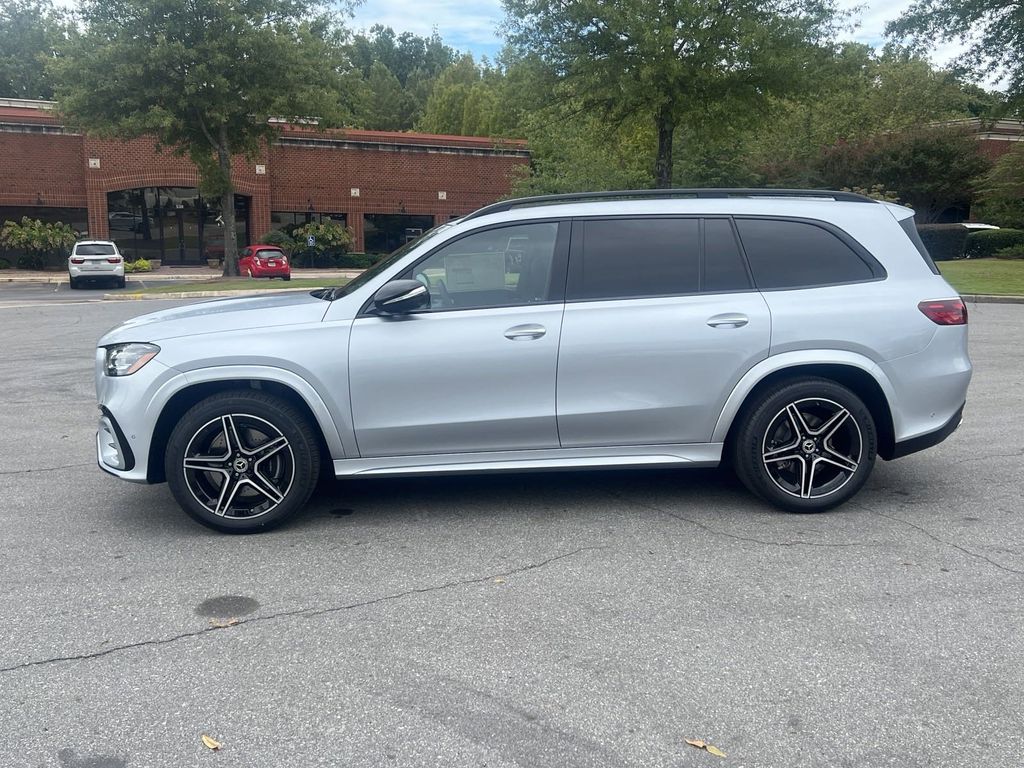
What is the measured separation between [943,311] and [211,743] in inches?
175

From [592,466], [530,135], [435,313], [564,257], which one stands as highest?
[530,135]

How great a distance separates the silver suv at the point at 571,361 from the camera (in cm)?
491

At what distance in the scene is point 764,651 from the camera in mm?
3594

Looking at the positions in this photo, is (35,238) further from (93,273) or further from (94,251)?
(93,273)

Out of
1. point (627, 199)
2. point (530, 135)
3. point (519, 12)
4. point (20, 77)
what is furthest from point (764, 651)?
point (20, 77)

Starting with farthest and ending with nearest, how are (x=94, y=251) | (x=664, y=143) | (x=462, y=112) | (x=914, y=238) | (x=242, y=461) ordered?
(x=462, y=112) → (x=94, y=251) → (x=664, y=143) → (x=914, y=238) → (x=242, y=461)

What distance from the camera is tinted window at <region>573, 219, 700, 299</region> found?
5195mm

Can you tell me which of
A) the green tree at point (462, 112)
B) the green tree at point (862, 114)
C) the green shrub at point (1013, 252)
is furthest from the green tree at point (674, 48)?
the green tree at point (462, 112)

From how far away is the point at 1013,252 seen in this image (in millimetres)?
30875

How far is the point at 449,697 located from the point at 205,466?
2273 millimetres

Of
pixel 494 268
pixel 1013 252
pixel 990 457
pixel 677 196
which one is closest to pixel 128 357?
pixel 494 268

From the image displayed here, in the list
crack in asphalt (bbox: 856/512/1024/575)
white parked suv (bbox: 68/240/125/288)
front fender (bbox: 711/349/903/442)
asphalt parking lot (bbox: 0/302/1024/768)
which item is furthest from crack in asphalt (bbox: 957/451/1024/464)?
white parked suv (bbox: 68/240/125/288)

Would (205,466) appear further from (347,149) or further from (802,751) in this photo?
(347,149)

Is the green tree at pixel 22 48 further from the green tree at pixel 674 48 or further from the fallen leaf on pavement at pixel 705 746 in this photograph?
the fallen leaf on pavement at pixel 705 746
